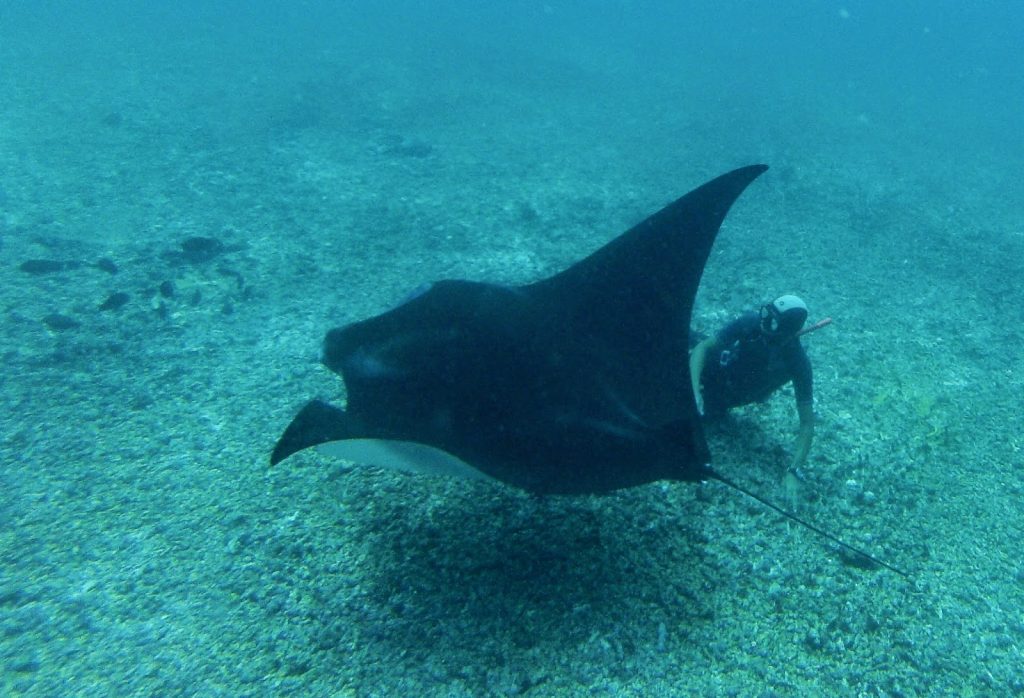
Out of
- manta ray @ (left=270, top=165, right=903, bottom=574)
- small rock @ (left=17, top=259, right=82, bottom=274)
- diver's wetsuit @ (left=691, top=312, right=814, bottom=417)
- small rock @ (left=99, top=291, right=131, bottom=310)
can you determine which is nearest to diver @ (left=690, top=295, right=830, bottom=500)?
diver's wetsuit @ (left=691, top=312, right=814, bottom=417)

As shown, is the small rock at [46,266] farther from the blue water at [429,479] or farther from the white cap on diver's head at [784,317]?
the white cap on diver's head at [784,317]

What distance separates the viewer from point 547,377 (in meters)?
3.34

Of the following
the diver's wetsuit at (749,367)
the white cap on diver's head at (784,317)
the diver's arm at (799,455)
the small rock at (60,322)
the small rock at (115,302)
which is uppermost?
the white cap on diver's head at (784,317)

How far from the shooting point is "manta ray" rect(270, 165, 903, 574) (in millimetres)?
3025

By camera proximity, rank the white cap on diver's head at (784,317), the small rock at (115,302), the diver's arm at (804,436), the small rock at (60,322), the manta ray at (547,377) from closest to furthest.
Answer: the manta ray at (547,377) < the white cap on diver's head at (784,317) < the diver's arm at (804,436) < the small rock at (60,322) < the small rock at (115,302)

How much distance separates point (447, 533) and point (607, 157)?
443 inches

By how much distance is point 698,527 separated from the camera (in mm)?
4055

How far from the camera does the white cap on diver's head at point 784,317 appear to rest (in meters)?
4.26

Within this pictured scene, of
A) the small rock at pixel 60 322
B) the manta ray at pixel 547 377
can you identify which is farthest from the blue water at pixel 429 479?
the manta ray at pixel 547 377

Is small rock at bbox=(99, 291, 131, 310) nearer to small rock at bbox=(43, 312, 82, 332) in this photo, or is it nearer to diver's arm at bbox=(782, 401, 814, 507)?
small rock at bbox=(43, 312, 82, 332)

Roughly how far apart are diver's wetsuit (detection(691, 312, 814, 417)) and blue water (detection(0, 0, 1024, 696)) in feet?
1.34

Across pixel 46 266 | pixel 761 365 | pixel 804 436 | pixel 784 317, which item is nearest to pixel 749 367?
pixel 761 365

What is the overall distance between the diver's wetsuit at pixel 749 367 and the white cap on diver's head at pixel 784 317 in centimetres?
9

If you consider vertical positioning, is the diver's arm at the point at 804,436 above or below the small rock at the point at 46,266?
above
